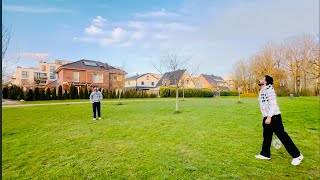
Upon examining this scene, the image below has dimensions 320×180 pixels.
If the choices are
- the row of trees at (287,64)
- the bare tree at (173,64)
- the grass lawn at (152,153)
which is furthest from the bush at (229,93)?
the grass lawn at (152,153)

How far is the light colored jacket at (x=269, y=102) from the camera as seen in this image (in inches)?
164

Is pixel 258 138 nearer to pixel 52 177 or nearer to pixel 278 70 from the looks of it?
pixel 52 177

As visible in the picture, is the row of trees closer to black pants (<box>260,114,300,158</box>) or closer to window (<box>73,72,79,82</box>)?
window (<box>73,72,79,82</box>)

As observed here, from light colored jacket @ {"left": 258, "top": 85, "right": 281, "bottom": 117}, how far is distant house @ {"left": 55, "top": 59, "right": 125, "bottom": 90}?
2662cm

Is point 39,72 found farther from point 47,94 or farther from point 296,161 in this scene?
point 296,161

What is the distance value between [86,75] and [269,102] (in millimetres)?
32104

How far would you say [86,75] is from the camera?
33281mm

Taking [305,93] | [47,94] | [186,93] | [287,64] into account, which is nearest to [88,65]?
[47,94]

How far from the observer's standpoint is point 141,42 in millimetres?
18688

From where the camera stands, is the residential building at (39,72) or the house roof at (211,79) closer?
the house roof at (211,79)

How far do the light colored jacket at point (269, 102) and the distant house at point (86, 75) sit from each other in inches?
1048

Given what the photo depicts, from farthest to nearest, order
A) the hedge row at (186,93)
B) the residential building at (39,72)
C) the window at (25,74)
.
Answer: the window at (25,74) → the residential building at (39,72) → the hedge row at (186,93)

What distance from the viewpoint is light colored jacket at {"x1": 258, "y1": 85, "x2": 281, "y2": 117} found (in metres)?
4.16

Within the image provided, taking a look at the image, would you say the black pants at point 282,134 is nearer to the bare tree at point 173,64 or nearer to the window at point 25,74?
the bare tree at point 173,64
